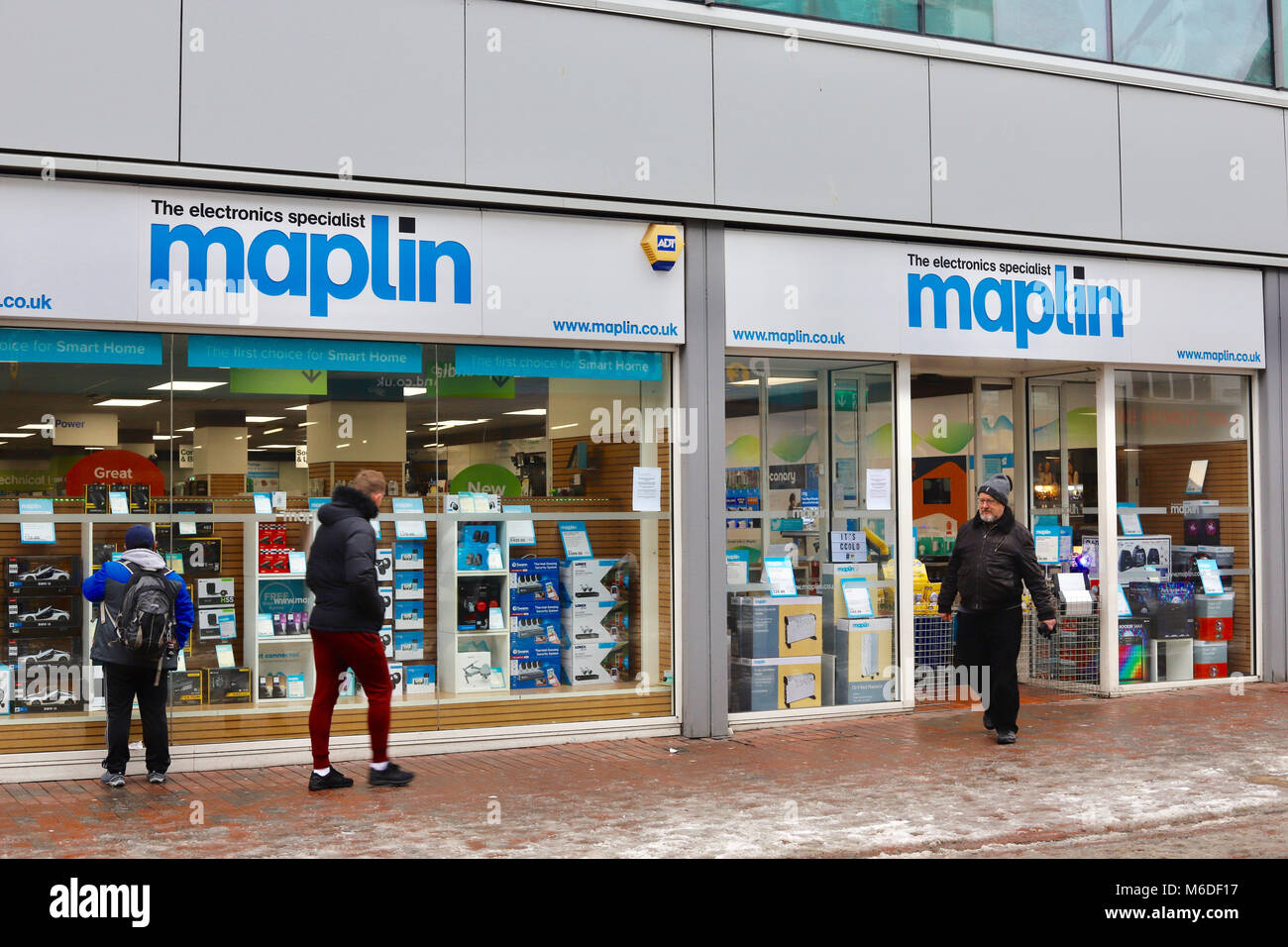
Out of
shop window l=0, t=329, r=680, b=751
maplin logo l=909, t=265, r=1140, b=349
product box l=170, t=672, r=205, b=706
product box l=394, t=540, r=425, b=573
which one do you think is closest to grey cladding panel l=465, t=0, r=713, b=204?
shop window l=0, t=329, r=680, b=751

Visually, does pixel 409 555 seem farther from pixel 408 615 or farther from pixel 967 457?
pixel 967 457

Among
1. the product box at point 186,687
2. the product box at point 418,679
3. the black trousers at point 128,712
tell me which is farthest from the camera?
the product box at point 418,679

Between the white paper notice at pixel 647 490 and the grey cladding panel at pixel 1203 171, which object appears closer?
the white paper notice at pixel 647 490

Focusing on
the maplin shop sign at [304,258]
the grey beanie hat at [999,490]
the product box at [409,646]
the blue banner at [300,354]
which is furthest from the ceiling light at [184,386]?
the grey beanie hat at [999,490]

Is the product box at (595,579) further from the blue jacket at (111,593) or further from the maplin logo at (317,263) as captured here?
the blue jacket at (111,593)

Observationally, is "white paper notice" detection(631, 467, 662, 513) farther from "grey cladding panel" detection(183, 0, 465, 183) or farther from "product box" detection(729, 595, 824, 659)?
"grey cladding panel" detection(183, 0, 465, 183)

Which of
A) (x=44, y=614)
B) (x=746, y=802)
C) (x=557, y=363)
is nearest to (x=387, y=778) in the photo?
(x=746, y=802)

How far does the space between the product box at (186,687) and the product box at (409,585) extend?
1.48 meters

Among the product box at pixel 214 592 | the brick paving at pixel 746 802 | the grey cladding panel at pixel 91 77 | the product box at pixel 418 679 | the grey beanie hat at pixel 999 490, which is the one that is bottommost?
the brick paving at pixel 746 802

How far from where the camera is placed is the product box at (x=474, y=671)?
9750 mm

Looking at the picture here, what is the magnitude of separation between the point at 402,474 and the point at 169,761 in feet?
8.16

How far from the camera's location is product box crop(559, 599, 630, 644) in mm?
10195

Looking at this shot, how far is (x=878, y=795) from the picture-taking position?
7.88m

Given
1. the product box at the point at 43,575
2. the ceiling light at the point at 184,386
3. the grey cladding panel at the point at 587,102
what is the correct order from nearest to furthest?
1. the product box at the point at 43,575
2. the ceiling light at the point at 184,386
3. the grey cladding panel at the point at 587,102
